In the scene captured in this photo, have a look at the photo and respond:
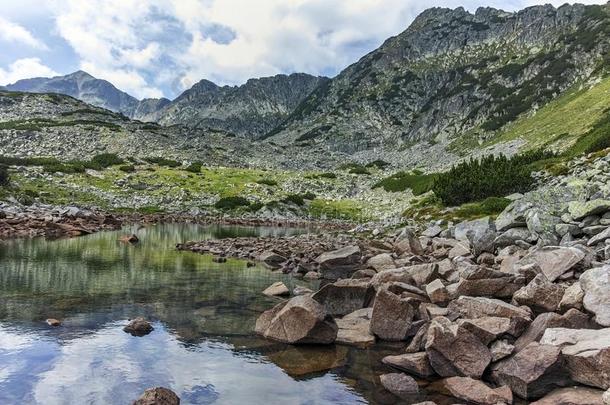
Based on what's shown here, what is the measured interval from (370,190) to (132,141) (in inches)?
→ 2419

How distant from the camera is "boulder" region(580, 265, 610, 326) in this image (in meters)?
13.4

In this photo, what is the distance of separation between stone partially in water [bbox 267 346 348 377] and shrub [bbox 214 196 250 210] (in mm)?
62379

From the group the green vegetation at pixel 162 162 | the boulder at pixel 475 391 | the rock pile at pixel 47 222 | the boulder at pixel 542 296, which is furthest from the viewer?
the green vegetation at pixel 162 162

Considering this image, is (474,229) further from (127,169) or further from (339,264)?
(127,169)

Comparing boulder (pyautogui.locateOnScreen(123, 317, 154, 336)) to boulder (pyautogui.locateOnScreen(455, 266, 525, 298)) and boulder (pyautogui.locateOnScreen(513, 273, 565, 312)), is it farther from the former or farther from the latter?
boulder (pyautogui.locateOnScreen(513, 273, 565, 312))

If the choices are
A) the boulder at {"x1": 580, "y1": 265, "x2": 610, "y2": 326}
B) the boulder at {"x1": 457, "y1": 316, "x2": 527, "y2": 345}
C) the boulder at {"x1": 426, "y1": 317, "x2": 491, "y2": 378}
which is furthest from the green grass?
the boulder at {"x1": 426, "y1": 317, "x2": 491, "y2": 378}

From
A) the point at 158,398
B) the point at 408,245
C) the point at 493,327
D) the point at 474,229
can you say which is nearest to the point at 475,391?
the point at 493,327

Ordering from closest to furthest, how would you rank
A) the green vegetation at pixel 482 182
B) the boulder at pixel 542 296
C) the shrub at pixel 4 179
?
the boulder at pixel 542 296
the green vegetation at pixel 482 182
the shrub at pixel 4 179

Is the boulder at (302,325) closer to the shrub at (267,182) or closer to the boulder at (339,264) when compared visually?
the boulder at (339,264)

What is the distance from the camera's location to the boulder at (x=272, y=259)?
3317cm

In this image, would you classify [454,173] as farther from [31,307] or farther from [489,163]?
[31,307]

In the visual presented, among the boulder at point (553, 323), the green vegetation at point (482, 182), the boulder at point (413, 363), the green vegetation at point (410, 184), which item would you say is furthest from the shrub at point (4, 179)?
the boulder at point (553, 323)

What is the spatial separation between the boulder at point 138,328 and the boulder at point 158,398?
599 cm

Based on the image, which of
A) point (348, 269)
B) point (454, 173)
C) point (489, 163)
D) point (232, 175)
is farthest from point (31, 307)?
point (232, 175)
